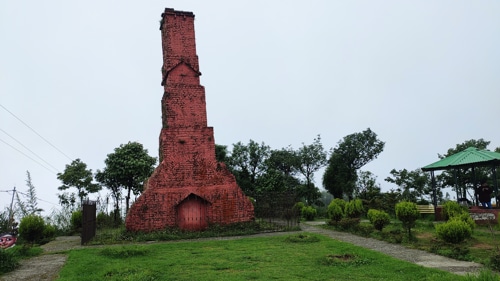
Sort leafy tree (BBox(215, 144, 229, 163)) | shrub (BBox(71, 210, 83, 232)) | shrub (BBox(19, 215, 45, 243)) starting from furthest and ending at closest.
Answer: leafy tree (BBox(215, 144, 229, 163)) < shrub (BBox(71, 210, 83, 232)) < shrub (BBox(19, 215, 45, 243))

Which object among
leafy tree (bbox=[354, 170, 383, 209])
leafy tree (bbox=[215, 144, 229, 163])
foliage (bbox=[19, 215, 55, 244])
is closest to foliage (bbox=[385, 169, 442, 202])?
leafy tree (bbox=[354, 170, 383, 209])

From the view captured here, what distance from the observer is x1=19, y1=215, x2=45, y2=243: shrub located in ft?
47.0

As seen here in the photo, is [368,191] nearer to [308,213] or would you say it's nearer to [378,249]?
[308,213]

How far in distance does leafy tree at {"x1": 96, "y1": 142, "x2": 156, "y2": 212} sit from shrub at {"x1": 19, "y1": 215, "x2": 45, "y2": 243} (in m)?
6.60

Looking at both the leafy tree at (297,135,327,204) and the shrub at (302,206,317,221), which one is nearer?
the shrub at (302,206,317,221)

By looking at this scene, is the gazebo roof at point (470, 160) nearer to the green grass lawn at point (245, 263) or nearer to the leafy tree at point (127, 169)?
the green grass lawn at point (245, 263)

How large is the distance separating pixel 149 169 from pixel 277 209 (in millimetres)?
9372

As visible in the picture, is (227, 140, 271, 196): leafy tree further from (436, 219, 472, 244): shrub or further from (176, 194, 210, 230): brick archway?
(436, 219, 472, 244): shrub

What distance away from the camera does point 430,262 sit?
8094 millimetres

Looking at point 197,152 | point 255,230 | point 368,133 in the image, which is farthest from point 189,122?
point 368,133

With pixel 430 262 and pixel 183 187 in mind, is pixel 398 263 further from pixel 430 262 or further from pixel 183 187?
pixel 183 187

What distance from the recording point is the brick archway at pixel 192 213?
48.0ft

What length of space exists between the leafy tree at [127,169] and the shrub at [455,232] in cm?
1617

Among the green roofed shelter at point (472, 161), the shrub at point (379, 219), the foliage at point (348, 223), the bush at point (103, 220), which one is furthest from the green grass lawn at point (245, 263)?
the green roofed shelter at point (472, 161)
